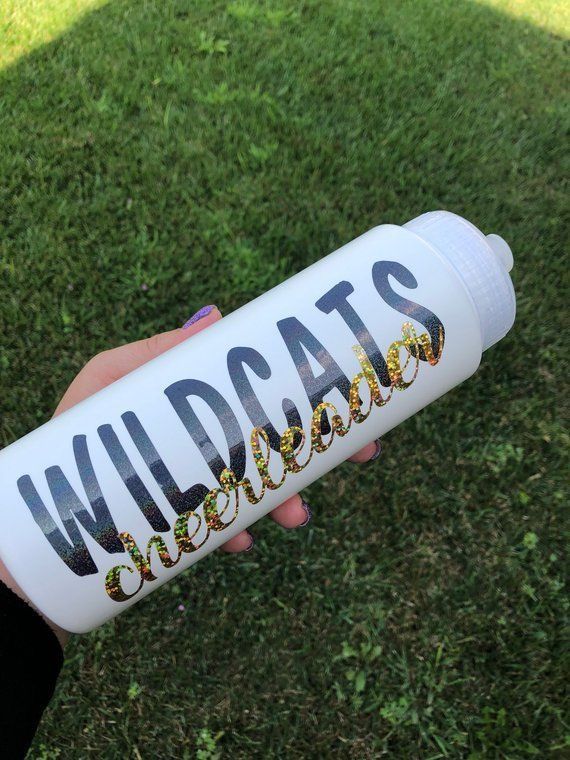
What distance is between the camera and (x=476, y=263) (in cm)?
130

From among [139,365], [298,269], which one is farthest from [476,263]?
[298,269]

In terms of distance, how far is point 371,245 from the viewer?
131 centimetres

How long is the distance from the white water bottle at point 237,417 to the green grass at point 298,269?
0.90m

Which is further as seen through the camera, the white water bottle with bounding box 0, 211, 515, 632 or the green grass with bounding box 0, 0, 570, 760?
the green grass with bounding box 0, 0, 570, 760

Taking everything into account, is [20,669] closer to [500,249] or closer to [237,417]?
[237,417]

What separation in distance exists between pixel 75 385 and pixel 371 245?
912mm

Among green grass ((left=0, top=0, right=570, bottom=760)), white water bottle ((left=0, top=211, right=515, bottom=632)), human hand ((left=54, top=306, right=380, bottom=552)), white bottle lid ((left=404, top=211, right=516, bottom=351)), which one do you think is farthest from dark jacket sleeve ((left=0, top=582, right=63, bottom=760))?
white bottle lid ((left=404, top=211, right=516, bottom=351))

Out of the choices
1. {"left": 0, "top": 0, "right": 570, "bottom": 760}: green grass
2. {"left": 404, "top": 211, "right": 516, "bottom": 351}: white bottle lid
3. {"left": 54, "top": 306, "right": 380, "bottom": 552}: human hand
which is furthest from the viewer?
{"left": 0, "top": 0, "right": 570, "bottom": 760}: green grass

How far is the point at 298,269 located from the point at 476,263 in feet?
4.05

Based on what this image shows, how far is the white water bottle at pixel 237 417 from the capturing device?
3.70ft

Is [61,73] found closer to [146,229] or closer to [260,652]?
[146,229]

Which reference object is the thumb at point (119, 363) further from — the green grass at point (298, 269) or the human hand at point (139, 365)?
the green grass at point (298, 269)

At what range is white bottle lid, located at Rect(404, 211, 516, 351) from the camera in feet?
4.25

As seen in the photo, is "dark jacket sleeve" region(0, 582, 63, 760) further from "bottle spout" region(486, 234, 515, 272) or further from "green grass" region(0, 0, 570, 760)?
"bottle spout" region(486, 234, 515, 272)
